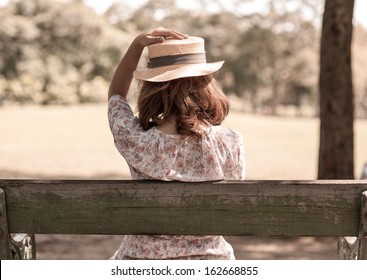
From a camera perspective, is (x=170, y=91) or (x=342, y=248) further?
(x=342, y=248)

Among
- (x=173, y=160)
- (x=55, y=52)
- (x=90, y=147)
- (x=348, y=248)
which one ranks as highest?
(x=173, y=160)

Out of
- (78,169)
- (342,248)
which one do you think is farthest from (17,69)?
(342,248)

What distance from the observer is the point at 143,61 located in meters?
50.1

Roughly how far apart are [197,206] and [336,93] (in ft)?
17.5

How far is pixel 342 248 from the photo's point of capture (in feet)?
10.5

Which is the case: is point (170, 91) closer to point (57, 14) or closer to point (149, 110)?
point (149, 110)

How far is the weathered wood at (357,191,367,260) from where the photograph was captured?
2.57 m

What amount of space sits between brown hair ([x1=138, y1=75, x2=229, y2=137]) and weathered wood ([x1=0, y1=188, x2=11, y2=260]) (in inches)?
25.1

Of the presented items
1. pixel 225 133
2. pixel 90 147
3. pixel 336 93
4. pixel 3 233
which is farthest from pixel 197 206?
pixel 90 147

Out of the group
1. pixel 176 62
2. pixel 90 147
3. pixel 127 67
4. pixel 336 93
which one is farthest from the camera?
pixel 90 147

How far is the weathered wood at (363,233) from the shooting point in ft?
8.45

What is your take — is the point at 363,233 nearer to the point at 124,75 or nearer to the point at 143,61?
the point at 124,75

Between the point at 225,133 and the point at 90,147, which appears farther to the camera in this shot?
the point at 90,147

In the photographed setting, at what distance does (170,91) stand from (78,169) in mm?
13590
